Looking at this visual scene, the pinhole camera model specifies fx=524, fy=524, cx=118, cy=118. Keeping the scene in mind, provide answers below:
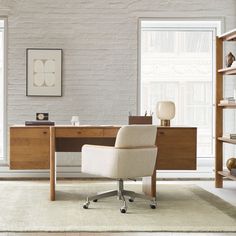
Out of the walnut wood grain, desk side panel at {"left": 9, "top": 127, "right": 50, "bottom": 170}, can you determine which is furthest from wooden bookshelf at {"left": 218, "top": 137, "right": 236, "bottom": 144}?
desk side panel at {"left": 9, "top": 127, "right": 50, "bottom": 170}

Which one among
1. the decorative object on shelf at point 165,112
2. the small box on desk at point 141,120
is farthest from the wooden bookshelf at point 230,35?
the small box on desk at point 141,120

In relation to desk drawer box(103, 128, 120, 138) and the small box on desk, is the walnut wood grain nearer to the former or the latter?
the small box on desk

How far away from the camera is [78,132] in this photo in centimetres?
516

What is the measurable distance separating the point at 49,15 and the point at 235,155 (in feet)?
10.5

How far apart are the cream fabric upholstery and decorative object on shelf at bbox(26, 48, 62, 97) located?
7.95ft

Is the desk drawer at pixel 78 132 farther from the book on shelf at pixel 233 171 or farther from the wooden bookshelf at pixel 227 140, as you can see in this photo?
the book on shelf at pixel 233 171

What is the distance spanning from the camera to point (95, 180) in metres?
6.95

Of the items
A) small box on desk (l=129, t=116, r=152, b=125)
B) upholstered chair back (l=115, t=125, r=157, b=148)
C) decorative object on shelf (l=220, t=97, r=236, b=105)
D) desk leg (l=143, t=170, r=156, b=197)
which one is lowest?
desk leg (l=143, t=170, r=156, b=197)

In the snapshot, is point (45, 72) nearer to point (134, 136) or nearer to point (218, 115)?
point (218, 115)

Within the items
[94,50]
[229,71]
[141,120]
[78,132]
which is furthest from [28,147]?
[229,71]

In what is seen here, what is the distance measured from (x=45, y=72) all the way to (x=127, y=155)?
2.87 meters

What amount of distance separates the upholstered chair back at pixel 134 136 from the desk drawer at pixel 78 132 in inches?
19.9

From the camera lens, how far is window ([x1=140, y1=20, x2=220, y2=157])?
7578 millimetres

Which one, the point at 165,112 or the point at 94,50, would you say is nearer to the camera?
the point at 165,112
